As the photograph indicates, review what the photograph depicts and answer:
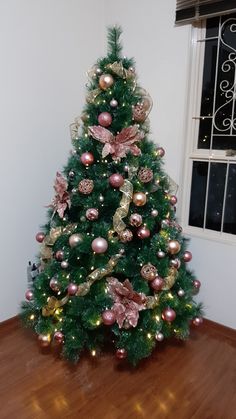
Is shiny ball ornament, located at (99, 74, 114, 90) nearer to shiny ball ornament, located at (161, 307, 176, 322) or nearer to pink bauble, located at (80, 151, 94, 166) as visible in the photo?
pink bauble, located at (80, 151, 94, 166)

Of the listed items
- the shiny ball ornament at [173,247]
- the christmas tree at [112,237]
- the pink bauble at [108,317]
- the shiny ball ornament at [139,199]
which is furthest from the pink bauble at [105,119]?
the pink bauble at [108,317]

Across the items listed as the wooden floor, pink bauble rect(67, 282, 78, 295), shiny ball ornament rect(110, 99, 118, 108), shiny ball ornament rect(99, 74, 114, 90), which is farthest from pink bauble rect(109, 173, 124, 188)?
the wooden floor

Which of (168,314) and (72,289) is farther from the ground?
(72,289)

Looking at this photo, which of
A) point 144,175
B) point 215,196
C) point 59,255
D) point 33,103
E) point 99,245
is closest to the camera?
point 99,245

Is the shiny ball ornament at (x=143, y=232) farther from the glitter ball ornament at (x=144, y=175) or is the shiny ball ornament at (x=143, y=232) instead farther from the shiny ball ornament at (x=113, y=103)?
the shiny ball ornament at (x=113, y=103)

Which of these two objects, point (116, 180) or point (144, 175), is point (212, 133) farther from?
point (116, 180)

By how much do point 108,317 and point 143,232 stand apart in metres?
0.47

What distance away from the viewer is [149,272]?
173 centimetres

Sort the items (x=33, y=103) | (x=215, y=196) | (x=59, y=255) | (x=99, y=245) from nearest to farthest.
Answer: (x=99, y=245), (x=59, y=255), (x=33, y=103), (x=215, y=196)

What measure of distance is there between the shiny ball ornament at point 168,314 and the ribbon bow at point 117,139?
34.7 inches

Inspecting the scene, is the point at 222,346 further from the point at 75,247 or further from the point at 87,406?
the point at 75,247

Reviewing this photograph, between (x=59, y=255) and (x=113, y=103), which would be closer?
(x=113, y=103)

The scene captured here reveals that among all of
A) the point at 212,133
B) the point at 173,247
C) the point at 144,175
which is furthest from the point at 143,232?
the point at 212,133

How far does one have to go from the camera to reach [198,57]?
2.10m
